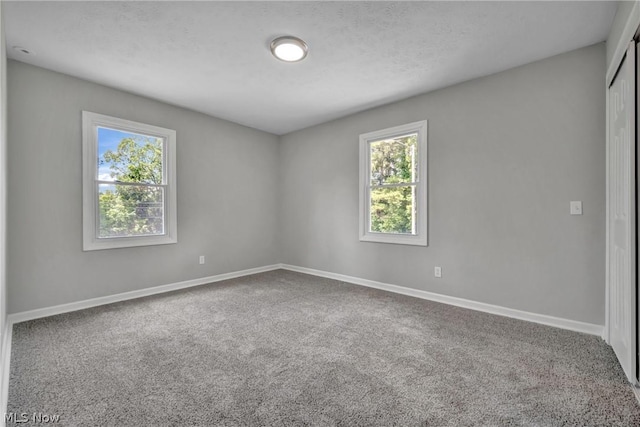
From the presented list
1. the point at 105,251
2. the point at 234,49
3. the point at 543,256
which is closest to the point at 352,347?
the point at 543,256

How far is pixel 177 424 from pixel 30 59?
141 inches

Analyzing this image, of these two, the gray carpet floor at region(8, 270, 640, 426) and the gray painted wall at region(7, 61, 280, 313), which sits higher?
the gray painted wall at region(7, 61, 280, 313)

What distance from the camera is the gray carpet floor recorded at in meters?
1.59

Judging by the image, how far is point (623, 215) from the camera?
204cm

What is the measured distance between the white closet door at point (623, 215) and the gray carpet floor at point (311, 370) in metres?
0.23

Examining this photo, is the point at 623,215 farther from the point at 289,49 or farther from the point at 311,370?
the point at 289,49

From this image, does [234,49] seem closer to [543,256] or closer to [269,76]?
[269,76]

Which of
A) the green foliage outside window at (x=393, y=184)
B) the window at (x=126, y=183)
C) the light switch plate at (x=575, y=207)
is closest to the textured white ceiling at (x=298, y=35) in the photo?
the window at (x=126, y=183)

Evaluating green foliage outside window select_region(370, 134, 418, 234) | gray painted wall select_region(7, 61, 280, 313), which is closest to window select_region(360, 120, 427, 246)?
green foliage outside window select_region(370, 134, 418, 234)

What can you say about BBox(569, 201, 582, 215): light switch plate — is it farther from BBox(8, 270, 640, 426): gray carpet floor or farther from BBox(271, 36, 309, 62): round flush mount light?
BBox(271, 36, 309, 62): round flush mount light

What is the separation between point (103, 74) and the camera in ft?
10.4

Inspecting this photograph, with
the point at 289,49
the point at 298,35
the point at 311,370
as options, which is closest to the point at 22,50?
the point at 289,49

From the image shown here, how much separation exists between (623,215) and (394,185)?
233cm

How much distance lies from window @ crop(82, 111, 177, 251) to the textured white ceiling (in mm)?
547
